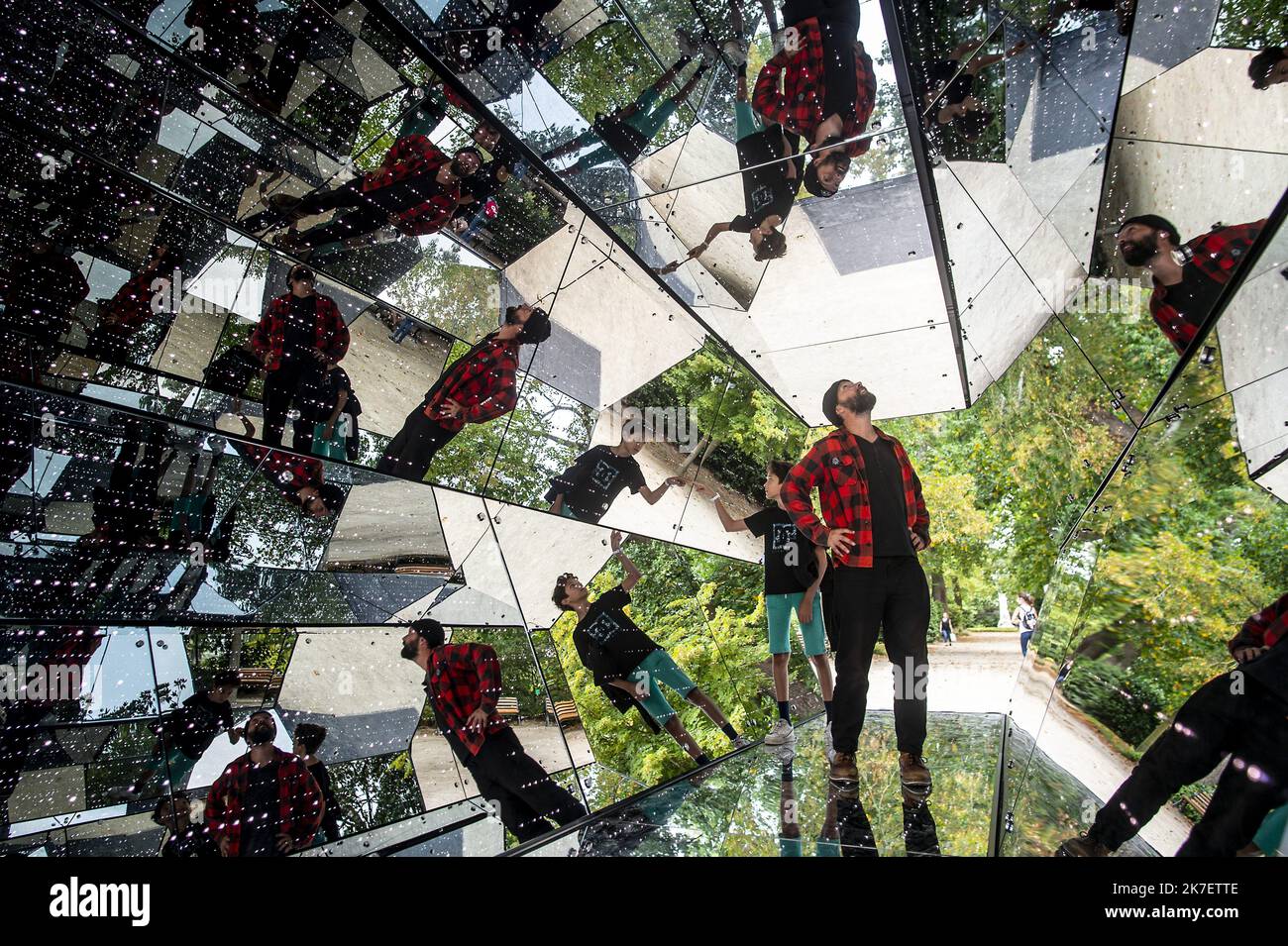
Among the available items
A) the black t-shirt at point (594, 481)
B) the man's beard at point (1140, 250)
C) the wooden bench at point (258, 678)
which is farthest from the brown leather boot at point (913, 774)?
the wooden bench at point (258, 678)

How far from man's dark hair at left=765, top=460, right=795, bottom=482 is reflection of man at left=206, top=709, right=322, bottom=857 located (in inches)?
89.7

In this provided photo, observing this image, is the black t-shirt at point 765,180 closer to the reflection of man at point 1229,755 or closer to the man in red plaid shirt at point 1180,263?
the man in red plaid shirt at point 1180,263

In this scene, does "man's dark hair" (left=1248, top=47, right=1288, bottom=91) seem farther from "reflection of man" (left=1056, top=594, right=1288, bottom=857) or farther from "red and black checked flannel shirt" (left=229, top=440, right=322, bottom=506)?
"red and black checked flannel shirt" (left=229, top=440, right=322, bottom=506)

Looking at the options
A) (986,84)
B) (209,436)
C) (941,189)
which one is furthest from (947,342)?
(209,436)

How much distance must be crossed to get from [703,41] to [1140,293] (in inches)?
71.1

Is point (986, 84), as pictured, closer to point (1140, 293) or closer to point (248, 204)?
point (1140, 293)

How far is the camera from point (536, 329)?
11.7ft

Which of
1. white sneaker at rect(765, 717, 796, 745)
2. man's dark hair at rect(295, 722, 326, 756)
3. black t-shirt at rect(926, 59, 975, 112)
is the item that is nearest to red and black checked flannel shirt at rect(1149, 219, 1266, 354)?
black t-shirt at rect(926, 59, 975, 112)

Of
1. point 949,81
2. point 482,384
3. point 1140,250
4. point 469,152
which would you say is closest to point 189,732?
point 482,384

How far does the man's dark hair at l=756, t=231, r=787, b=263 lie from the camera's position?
11.6 feet

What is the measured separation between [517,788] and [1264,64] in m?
3.58

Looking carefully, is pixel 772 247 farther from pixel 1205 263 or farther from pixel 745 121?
pixel 1205 263

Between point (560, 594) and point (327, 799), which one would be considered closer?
point (327, 799)
